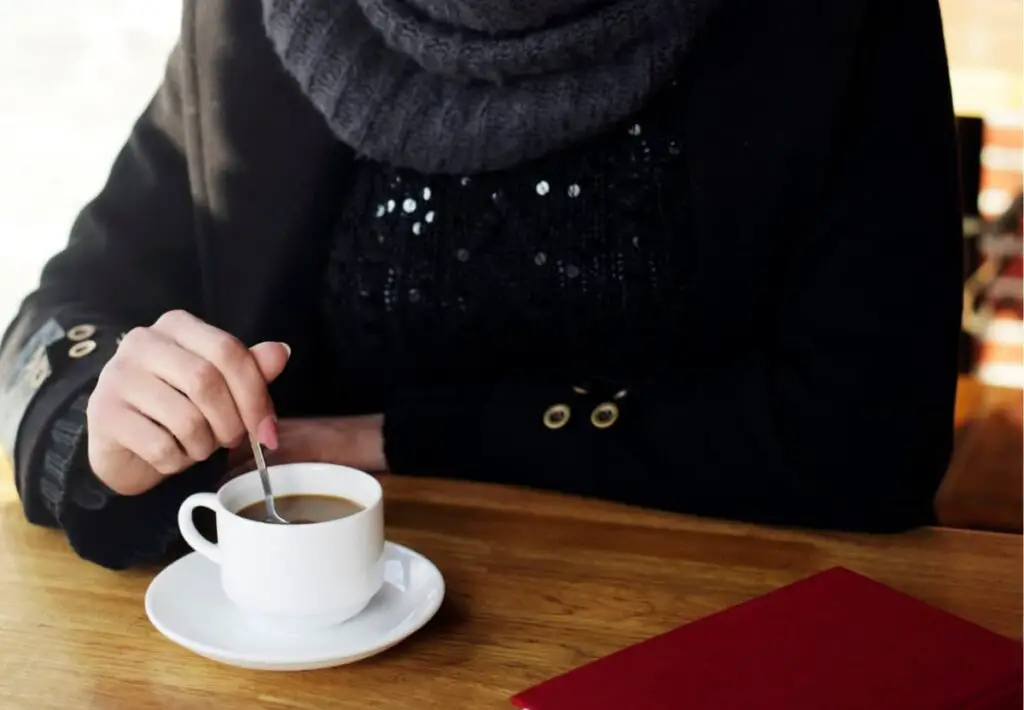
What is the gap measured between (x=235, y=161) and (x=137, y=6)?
2.31ft

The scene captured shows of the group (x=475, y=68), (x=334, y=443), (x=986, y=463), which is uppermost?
(x=475, y=68)

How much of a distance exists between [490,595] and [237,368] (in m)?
0.20

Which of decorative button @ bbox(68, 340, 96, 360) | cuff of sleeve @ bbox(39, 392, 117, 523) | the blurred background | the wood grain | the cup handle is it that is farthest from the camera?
the wood grain

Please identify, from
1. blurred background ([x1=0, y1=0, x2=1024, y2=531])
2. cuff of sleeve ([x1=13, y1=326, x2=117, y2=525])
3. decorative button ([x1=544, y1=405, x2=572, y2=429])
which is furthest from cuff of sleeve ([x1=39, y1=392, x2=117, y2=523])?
blurred background ([x1=0, y1=0, x2=1024, y2=531])

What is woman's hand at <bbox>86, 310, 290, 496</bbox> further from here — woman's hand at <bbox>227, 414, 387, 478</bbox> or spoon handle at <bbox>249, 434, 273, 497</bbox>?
woman's hand at <bbox>227, 414, 387, 478</bbox>

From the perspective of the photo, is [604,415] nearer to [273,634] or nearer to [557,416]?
[557,416]

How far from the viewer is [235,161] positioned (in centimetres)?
106

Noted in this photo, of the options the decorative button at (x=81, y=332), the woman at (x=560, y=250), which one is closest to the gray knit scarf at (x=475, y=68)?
the woman at (x=560, y=250)

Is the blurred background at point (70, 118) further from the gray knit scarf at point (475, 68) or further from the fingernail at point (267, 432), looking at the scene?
the fingernail at point (267, 432)

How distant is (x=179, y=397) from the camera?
680 mm

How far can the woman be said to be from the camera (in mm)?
875

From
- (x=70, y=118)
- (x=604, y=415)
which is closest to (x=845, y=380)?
(x=604, y=415)

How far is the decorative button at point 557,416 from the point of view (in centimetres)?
91

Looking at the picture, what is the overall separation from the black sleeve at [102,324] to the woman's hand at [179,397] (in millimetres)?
40
